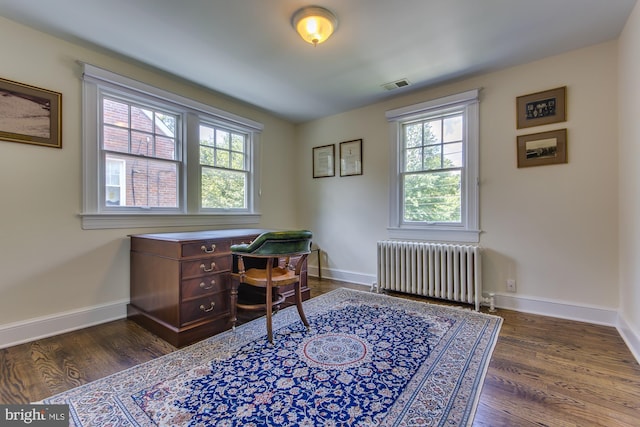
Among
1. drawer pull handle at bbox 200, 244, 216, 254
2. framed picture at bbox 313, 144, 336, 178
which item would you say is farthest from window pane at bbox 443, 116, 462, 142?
drawer pull handle at bbox 200, 244, 216, 254

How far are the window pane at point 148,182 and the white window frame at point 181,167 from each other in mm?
73

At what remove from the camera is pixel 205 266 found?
2355 mm

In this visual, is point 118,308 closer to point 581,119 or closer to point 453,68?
point 453,68

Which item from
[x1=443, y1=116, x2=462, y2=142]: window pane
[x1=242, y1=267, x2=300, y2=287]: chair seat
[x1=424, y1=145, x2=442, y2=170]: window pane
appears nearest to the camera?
[x1=242, y1=267, x2=300, y2=287]: chair seat

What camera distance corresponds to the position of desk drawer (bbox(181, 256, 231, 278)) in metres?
2.24

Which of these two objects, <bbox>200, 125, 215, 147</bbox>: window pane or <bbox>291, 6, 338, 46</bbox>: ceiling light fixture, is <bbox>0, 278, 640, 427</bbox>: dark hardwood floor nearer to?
<bbox>200, 125, 215, 147</bbox>: window pane

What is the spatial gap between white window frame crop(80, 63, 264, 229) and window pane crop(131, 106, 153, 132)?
0.40 ft

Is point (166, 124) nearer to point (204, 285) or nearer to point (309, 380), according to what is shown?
point (204, 285)

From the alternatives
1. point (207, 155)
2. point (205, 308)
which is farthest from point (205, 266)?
point (207, 155)

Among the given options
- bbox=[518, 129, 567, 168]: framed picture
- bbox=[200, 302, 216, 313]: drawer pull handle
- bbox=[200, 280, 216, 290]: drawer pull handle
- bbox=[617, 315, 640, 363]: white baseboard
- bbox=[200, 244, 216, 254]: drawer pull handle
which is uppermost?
bbox=[518, 129, 567, 168]: framed picture

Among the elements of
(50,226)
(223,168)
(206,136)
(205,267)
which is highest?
(206,136)

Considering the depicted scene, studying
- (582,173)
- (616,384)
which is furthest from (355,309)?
(582,173)

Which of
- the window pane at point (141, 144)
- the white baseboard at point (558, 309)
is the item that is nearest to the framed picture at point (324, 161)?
the window pane at point (141, 144)

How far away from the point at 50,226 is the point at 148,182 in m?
0.87
